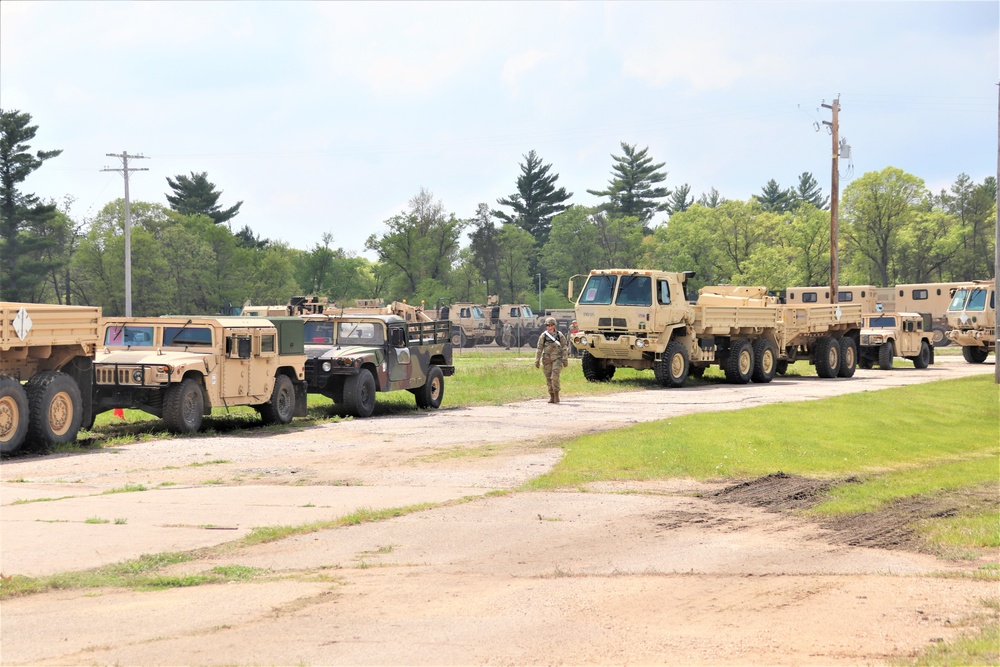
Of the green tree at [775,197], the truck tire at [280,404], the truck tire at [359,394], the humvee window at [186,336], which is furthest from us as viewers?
the green tree at [775,197]

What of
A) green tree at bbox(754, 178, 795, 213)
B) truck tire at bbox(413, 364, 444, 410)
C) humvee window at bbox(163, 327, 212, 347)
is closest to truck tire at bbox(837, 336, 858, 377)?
truck tire at bbox(413, 364, 444, 410)

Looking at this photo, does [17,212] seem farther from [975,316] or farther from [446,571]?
[446,571]

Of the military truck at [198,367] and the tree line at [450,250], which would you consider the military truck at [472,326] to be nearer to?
the tree line at [450,250]

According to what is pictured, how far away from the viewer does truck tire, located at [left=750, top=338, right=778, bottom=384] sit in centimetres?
3167

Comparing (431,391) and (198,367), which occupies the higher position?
(198,367)

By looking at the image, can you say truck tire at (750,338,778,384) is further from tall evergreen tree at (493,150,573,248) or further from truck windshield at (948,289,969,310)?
tall evergreen tree at (493,150,573,248)

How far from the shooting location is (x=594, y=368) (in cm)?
3045

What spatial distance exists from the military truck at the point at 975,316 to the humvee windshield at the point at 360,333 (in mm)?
25024

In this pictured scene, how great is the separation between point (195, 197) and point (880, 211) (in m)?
56.0

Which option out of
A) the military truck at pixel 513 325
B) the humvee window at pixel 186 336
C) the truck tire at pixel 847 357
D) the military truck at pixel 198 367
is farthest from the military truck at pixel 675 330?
the military truck at pixel 513 325

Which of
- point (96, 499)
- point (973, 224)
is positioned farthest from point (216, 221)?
point (96, 499)

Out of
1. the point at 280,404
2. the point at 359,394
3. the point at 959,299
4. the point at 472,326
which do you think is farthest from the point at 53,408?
the point at 472,326

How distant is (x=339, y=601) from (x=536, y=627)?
4.74 feet

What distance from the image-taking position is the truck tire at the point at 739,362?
102ft
